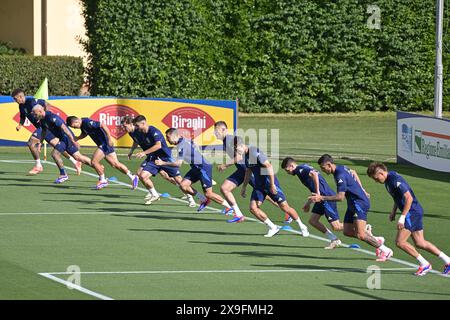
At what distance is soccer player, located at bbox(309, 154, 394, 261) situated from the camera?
20.1 meters

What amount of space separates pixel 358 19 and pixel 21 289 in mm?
31367

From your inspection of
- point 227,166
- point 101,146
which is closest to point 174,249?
point 227,166

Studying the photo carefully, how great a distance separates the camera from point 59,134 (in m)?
29.8

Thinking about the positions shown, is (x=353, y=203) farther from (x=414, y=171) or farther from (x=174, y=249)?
(x=414, y=171)

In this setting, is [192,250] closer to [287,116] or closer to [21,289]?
[21,289]

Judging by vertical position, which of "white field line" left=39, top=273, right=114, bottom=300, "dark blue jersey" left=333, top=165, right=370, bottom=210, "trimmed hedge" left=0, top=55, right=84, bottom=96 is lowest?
"white field line" left=39, top=273, right=114, bottom=300

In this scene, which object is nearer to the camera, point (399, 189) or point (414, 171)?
point (399, 189)

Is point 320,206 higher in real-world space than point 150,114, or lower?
lower

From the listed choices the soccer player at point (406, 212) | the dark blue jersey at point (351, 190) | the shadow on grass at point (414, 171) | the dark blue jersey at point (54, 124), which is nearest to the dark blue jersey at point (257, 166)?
the dark blue jersey at point (351, 190)

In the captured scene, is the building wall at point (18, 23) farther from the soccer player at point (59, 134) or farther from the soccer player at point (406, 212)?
the soccer player at point (406, 212)

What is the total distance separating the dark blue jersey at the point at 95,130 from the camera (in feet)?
95.0

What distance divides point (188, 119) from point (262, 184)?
1413cm

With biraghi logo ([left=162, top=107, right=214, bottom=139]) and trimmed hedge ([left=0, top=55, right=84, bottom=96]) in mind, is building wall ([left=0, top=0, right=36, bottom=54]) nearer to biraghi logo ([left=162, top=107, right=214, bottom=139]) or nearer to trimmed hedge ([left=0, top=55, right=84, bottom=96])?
trimmed hedge ([left=0, top=55, right=84, bottom=96])

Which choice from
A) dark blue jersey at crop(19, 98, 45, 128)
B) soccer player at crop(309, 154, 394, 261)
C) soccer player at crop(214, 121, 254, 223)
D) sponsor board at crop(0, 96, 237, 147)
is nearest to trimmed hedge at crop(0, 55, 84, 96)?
sponsor board at crop(0, 96, 237, 147)
